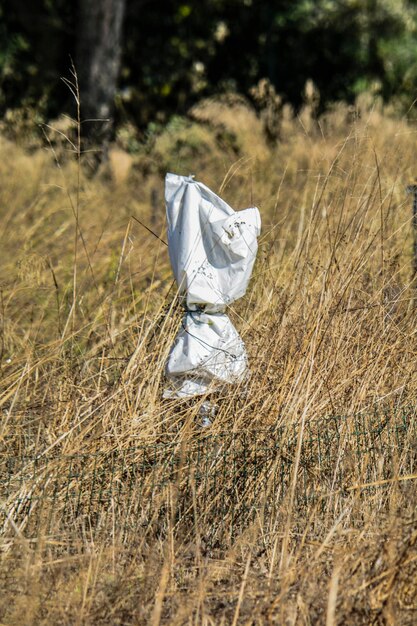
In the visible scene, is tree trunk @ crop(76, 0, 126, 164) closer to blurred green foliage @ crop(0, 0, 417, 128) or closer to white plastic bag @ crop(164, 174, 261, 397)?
blurred green foliage @ crop(0, 0, 417, 128)

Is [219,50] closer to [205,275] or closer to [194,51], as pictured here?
[194,51]

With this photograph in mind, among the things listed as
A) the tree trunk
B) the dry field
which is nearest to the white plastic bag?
the dry field

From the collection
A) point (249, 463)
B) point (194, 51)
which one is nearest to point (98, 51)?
point (194, 51)

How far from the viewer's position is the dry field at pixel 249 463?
9.22ft

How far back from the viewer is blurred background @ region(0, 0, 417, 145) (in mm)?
11945

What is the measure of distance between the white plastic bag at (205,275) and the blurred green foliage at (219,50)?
8981mm

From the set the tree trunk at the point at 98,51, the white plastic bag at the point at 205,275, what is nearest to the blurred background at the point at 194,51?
the tree trunk at the point at 98,51

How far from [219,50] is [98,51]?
12.6ft

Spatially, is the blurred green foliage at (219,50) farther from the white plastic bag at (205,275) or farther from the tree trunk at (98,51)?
the white plastic bag at (205,275)

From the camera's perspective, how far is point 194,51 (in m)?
14.4

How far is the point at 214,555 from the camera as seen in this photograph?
10.9ft

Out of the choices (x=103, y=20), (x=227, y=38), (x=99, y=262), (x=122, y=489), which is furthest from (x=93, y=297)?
(x=227, y=38)

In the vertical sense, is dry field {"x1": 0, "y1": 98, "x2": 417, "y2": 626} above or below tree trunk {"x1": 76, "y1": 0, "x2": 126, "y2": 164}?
below

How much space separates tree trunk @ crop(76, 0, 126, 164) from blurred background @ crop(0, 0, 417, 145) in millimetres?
11
